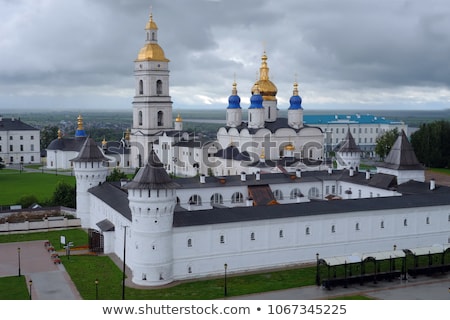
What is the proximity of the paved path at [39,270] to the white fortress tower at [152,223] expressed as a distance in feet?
9.91

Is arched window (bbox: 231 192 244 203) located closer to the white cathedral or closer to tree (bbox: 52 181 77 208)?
the white cathedral

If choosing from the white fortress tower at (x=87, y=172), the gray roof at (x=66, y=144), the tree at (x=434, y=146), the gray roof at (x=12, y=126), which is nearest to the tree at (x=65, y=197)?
the white fortress tower at (x=87, y=172)

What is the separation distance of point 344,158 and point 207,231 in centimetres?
1988

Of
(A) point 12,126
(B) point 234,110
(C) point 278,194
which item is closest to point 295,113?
(B) point 234,110

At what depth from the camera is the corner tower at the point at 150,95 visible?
61094 millimetres

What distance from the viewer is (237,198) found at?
34562 millimetres

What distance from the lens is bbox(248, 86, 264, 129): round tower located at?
2046 inches

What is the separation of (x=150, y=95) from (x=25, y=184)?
17.3 meters

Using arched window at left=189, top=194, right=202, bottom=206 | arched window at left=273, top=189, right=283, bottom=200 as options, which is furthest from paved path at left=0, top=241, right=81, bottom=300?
arched window at left=273, top=189, right=283, bottom=200

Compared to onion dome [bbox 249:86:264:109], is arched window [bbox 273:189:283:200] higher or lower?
lower

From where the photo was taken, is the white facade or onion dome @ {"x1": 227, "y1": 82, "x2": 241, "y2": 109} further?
the white facade

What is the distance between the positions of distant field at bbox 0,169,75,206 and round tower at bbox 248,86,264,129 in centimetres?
1796

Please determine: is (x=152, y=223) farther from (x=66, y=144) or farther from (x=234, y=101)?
(x=66, y=144)

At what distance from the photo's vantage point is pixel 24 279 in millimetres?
23625
